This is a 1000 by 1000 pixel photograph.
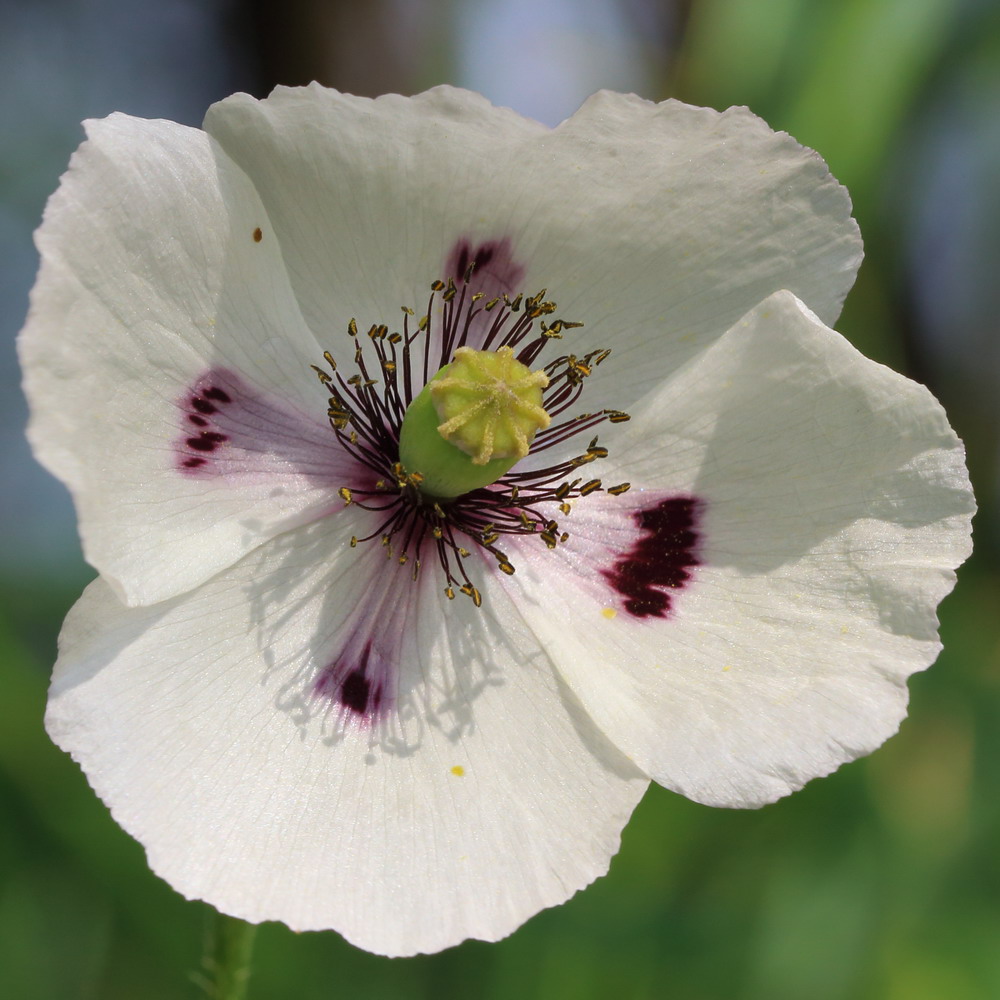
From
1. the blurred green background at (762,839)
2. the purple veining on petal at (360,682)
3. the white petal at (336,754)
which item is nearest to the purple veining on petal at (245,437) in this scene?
the white petal at (336,754)

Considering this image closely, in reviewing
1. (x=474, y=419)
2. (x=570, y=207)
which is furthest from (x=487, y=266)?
(x=474, y=419)

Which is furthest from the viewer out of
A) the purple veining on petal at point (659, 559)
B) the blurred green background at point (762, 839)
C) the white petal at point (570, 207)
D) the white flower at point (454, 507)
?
the blurred green background at point (762, 839)

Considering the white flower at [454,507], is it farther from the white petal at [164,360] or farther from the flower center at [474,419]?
the flower center at [474,419]

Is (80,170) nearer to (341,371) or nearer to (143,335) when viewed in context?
(143,335)

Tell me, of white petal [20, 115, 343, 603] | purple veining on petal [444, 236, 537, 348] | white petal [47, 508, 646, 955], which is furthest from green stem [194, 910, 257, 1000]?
purple veining on petal [444, 236, 537, 348]

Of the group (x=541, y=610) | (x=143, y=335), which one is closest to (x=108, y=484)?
(x=143, y=335)

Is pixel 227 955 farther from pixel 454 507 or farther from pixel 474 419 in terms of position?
pixel 474 419

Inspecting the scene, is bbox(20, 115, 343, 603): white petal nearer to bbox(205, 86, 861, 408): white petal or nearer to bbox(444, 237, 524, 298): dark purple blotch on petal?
bbox(205, 86, 861, 408): white petal

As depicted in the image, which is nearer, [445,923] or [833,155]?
[445,923]
